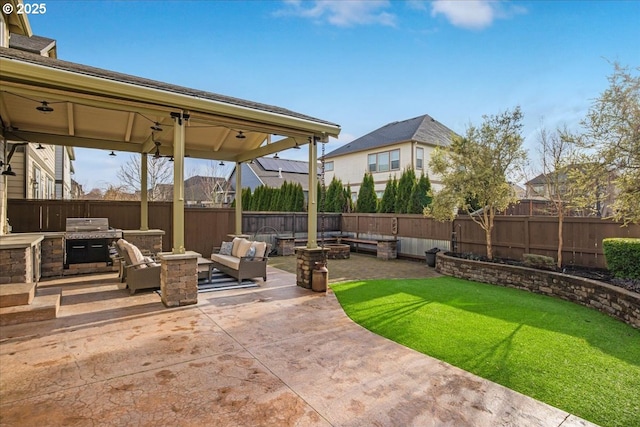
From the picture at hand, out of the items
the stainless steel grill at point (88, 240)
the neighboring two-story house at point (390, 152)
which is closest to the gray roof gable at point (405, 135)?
the neighboring two-story house at point (390, 152)

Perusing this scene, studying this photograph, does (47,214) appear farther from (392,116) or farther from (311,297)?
(392,116)

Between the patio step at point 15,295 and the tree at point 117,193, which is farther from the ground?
the tree at point 117,193

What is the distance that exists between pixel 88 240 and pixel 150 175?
49.7 feet

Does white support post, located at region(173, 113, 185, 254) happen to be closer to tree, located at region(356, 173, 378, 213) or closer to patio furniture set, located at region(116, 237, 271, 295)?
patio furniture set, located at region(116, 237, 271, 295)

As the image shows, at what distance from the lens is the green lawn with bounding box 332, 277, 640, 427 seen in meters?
3.13

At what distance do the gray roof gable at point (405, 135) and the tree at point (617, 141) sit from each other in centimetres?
1320

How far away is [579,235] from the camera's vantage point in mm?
8172

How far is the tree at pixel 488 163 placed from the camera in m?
8.91

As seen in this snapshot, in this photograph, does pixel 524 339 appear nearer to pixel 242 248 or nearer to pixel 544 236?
pixel 544 236

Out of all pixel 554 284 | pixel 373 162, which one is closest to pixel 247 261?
pixel 554 284

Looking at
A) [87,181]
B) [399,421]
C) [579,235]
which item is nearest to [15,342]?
[399,421]

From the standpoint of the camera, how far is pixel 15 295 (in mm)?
5094

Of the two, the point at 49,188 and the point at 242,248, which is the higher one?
the point at 49,188

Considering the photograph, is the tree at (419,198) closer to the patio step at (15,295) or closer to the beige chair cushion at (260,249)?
the beige chair cushion at (260,249)
